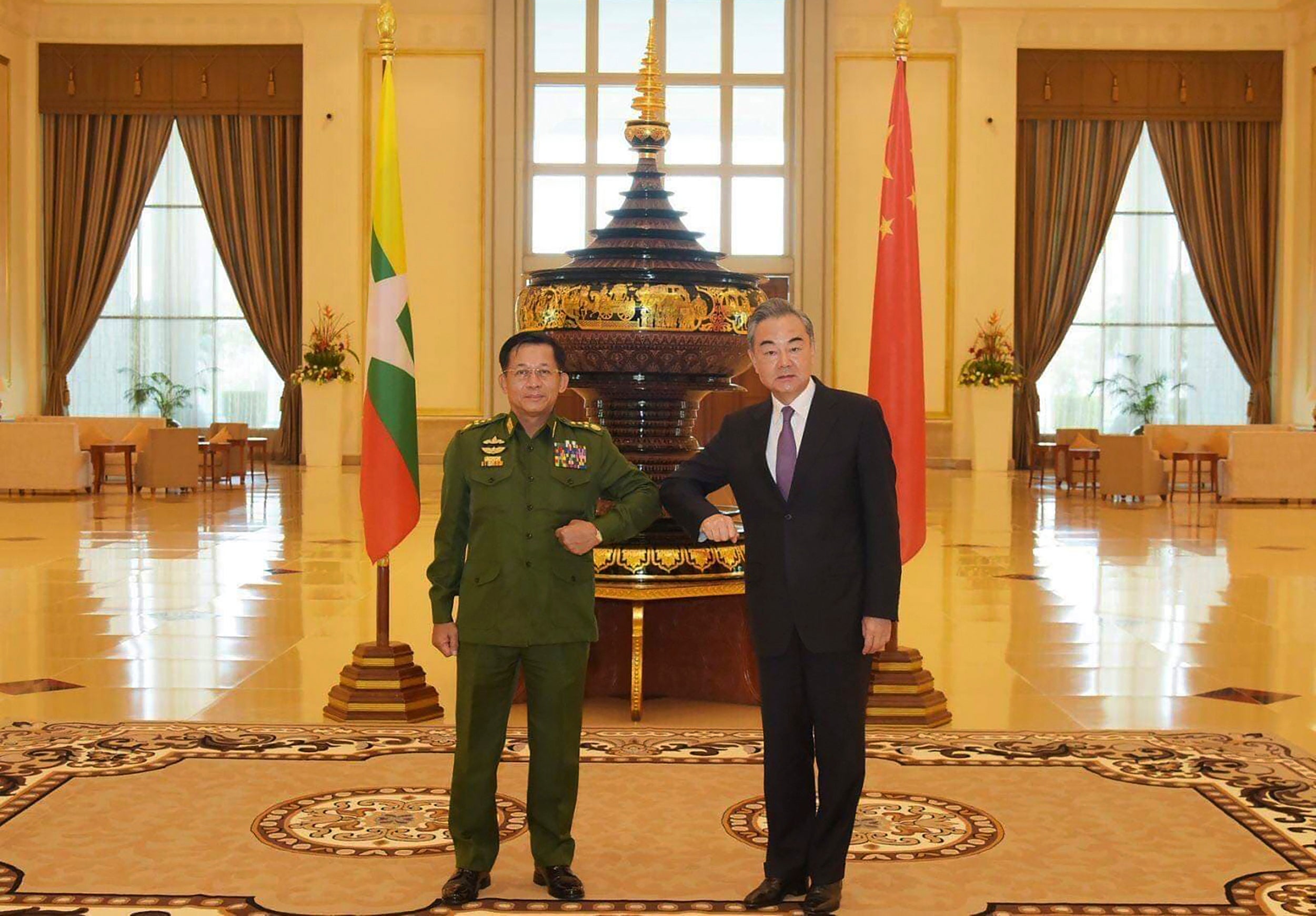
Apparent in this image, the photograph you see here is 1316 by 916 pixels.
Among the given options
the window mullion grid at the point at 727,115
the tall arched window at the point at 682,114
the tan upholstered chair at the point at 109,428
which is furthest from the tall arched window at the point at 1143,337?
the tan upholstered chair at the point at 109,428

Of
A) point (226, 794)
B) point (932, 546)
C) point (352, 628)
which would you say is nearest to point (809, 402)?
point (226, 794)

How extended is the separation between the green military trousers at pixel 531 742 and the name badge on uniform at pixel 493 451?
412 mm

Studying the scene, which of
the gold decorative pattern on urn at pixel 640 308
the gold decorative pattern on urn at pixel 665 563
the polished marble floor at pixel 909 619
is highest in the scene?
the gold decorative pattern on urn at pixel 640 308

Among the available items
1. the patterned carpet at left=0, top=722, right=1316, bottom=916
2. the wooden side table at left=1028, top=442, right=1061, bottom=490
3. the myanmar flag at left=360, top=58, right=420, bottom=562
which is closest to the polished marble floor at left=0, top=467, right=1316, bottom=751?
the patterned carpet at left=0, top=722, right=1316, bottom=916

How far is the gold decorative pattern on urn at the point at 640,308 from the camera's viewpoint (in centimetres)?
532

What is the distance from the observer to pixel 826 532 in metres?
3.28

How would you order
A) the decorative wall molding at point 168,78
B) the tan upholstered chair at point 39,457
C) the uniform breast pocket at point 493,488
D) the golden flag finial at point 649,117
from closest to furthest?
the uniform breast pocket at point 493,488
the golden flag finial at point 649,117
the tan upholstered chair at point 39,457
the decorative wall molding at point 168,78

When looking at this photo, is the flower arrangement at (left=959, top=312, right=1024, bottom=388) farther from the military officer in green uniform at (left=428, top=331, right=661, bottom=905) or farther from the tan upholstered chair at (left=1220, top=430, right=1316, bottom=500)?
the military officer in green uniform at (left=428, top=331, right=661, bottom=905)

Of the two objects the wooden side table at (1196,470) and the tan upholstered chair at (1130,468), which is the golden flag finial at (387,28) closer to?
the tan upholstered chair at (1130,468)

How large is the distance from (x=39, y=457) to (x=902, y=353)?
12767mm

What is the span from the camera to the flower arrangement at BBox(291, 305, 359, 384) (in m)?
19.8

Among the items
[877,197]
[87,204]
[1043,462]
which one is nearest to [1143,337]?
[1043,462]

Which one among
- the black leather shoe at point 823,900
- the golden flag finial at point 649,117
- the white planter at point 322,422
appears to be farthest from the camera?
the white planter at point 322,422

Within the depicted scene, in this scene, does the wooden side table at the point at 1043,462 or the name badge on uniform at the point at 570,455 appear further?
Answer: the wooden side table at the point at 1043,462
